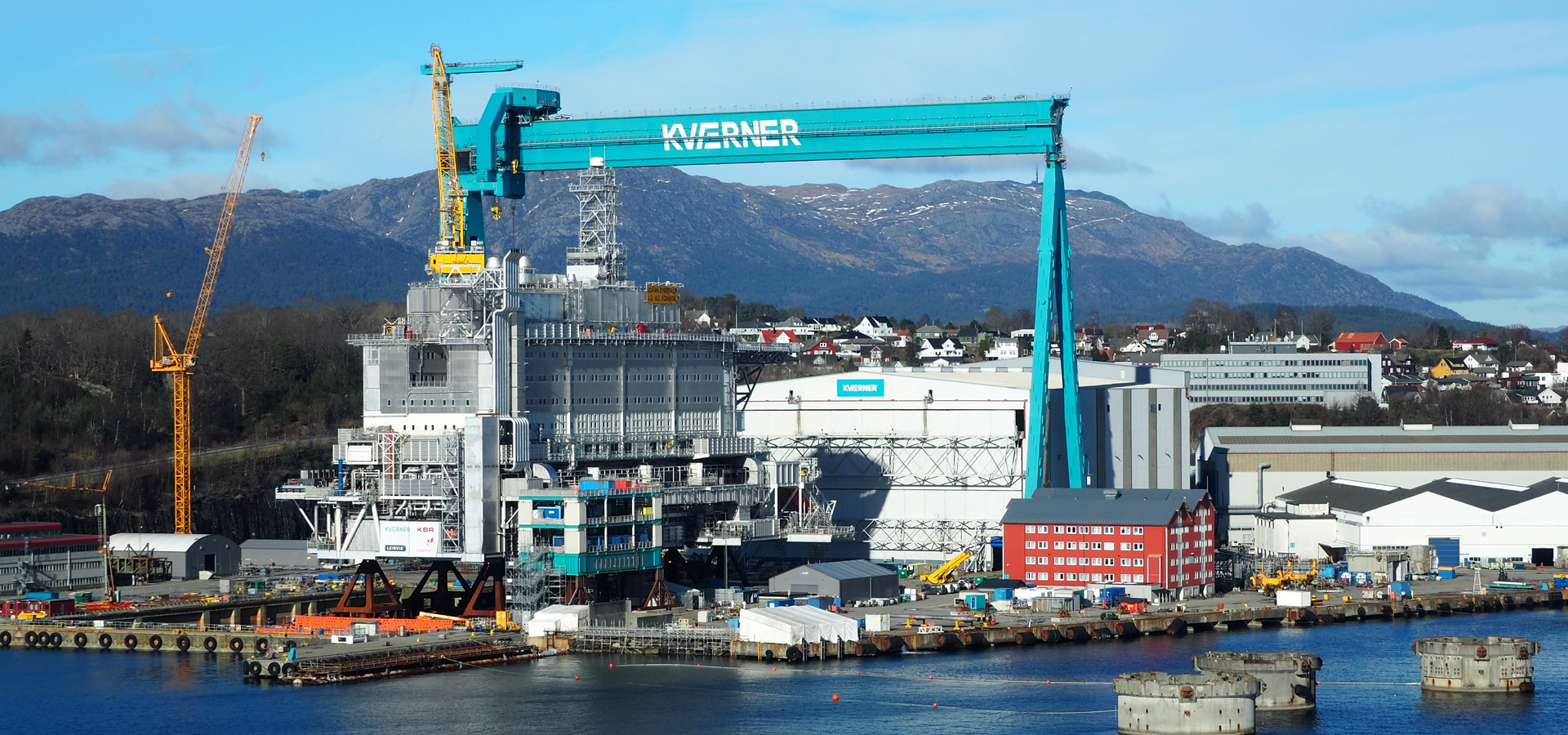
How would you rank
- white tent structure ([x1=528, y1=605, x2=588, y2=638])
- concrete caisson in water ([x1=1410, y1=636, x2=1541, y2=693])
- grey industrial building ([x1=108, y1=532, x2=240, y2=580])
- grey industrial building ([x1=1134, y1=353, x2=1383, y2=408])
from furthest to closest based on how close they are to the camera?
grey industrial building ([x1=1134, y1=353, x2=1383, y2=408]) < grey industrial building ([x1=108, y1=532, x2=240, y2=580]) < white tent structure ([x1=528, y1=605, x2=588, y2=638]) < concrete caisson in water ([x1=1410, y1=636, x2=1541, y2=693])

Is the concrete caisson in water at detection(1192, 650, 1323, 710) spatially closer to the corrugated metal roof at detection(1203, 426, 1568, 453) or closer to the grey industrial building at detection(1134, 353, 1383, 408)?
the corrugated metal roof at detection(1203, 426, 1568, 453)

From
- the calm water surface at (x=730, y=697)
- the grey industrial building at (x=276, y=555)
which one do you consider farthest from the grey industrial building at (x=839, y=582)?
the grey industrial building at (x=276, y=555)

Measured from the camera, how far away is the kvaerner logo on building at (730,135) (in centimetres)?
8069

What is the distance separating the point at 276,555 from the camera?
314ft

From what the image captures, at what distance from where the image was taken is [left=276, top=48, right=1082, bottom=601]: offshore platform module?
68562 mm

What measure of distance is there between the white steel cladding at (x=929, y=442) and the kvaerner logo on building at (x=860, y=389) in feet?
0.18

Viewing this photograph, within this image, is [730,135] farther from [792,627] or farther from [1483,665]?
[1483,665]

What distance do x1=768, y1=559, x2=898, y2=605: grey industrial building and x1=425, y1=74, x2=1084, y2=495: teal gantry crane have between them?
927 cm

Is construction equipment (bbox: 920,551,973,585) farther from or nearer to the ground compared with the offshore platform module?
nearer to the ground

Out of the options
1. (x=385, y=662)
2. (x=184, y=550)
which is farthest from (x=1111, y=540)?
(x=184, y=550)

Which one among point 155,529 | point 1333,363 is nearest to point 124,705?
point 155,529

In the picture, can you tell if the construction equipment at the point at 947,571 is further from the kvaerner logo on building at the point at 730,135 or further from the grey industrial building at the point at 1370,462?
the grey industrial building at the point at 1370,462

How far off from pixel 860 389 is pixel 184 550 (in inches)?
1269

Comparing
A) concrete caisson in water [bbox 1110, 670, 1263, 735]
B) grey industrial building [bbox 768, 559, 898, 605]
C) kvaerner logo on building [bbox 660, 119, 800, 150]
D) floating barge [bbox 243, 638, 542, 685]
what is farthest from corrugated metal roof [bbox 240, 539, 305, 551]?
concrete caisson in water [bbox 1110, 670, 1263, 735]
